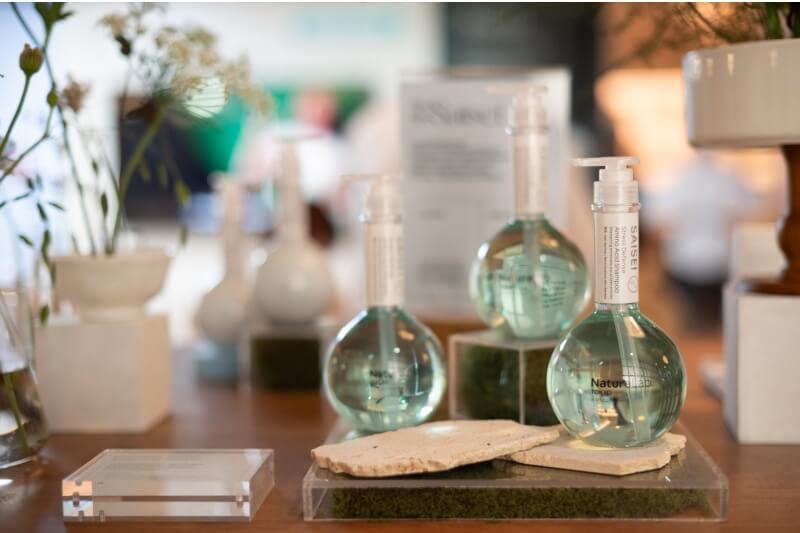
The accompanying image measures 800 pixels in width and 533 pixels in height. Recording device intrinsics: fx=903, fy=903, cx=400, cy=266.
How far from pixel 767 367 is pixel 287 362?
429 millimetres

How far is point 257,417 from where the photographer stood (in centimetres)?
75

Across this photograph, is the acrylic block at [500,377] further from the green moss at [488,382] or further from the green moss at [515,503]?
the green moss at [515,503]

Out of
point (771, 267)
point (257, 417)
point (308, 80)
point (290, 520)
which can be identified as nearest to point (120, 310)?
point (257, 417)

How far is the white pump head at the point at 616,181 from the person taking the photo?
0.50 meters

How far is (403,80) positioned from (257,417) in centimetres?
35

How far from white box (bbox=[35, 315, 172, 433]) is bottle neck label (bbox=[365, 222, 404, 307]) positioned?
22cm

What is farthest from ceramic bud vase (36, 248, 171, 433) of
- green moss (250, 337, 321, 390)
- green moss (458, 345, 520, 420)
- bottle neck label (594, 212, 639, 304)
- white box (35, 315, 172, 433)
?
bottle neck label (594, 212, 639, 304)

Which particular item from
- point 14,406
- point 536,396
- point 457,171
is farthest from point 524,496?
point 457,171

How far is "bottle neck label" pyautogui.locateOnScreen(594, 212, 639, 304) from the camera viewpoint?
511mm

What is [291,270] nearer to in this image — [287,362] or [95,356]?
[287,362]

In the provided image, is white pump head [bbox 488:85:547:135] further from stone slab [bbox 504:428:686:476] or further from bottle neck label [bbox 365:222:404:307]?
stone slab [bbox 504:428:686:476]

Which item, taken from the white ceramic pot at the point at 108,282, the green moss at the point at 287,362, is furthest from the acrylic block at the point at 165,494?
the green moss at the point at 287,362

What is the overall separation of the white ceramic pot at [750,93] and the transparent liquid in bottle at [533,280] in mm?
128

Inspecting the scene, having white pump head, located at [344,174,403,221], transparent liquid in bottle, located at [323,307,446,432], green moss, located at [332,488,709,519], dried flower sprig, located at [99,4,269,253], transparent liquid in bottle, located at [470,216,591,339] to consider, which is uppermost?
dried flower sprig, located at [99,4,269,253]
